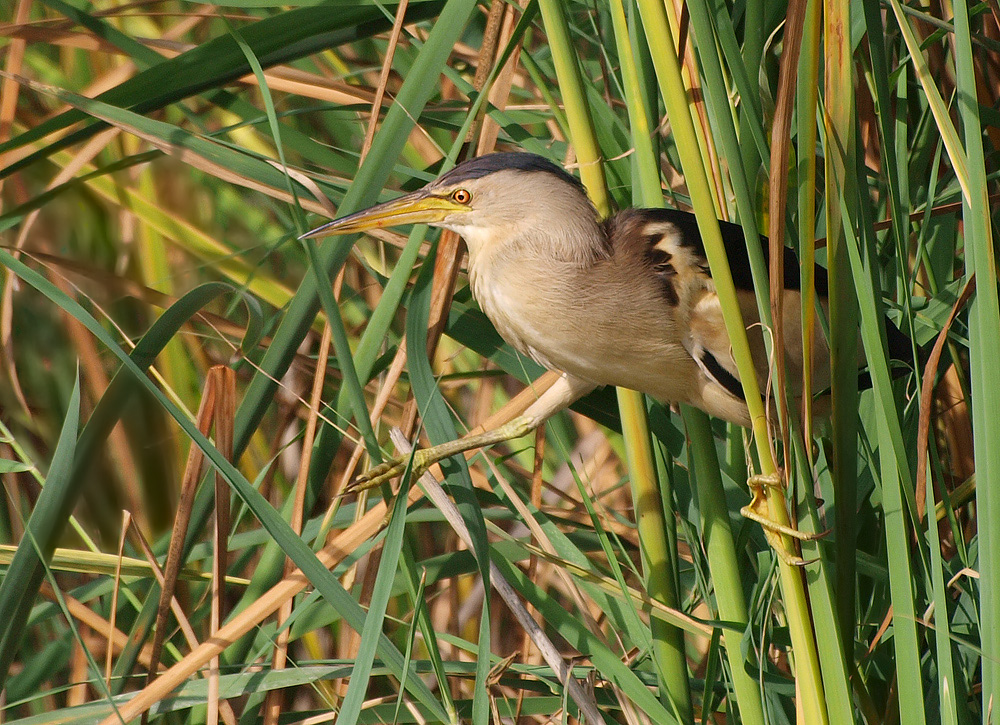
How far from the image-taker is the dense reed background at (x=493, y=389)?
0.69 meters

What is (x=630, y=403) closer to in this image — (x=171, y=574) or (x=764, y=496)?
(x=764, y=496)

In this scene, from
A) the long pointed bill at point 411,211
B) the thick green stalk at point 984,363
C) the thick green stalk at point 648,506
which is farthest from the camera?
the long pointed bill at point 411,211

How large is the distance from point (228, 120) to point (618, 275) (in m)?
0.86

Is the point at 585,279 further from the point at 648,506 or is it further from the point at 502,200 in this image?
the point at 648,506

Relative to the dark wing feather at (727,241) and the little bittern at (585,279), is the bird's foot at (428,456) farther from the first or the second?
the dark wing feather at (727,241)

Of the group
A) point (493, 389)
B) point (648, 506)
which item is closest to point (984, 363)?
point (648, 506)

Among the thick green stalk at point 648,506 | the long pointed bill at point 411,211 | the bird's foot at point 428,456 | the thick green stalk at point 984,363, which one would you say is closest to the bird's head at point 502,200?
the long pointed bill at point 411,211

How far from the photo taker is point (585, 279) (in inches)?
42.4

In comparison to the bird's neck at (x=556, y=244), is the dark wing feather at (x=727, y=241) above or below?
below

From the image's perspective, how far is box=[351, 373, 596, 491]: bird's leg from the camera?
111 centimetres

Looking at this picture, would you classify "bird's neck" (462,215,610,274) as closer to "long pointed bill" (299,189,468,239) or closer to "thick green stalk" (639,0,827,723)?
"long pointed bill" (299,189,468,239)

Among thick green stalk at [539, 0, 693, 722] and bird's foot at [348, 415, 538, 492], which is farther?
bird's foot at [348, 415, 538, 492]

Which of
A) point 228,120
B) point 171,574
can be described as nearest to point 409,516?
point 171,574

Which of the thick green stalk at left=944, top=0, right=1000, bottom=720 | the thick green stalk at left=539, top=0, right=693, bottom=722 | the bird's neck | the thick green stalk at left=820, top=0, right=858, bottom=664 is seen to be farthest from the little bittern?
the thick green stalk at left=944, top=0, right=1000, bottom=720
